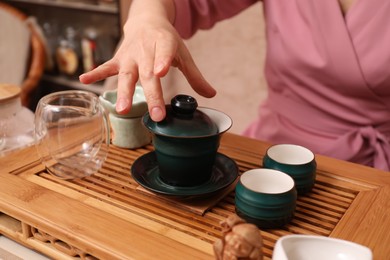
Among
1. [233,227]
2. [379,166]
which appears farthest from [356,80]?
[233,227]

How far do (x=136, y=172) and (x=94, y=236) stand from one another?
182 millimetres

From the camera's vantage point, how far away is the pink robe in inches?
42.8

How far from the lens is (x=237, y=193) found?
735 millimetres

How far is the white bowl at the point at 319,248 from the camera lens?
601 mm

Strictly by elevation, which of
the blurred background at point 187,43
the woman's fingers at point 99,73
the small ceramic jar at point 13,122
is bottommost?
the blurred background at point 187,43

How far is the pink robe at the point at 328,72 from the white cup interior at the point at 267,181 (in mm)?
426

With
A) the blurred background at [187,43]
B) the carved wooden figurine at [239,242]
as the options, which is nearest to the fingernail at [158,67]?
the carved wooden figurine at [239,242]

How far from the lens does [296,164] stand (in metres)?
0.81

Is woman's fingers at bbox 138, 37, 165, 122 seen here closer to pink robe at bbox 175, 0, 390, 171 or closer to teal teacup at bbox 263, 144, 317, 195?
teal teacup at bbox 263, 144, 317, 195

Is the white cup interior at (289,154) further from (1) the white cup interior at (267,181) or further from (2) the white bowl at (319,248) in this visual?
(2) the white bowl at (319,248)

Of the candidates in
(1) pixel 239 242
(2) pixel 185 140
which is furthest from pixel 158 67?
(1) pixel 239 242

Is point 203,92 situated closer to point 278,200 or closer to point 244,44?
point 278,200

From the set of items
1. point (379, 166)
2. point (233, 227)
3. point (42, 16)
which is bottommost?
point (42, 16)

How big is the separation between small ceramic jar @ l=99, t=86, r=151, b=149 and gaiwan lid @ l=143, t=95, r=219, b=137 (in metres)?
0.18
